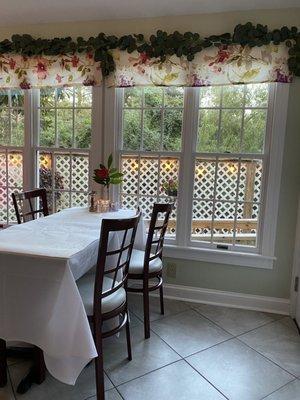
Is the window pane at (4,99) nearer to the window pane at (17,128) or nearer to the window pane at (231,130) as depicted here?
the window pane at (17,128)

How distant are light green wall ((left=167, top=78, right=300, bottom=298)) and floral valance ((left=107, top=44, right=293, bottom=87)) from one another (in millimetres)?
236

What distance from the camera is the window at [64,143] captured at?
306cm

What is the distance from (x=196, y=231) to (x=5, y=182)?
2.01 m

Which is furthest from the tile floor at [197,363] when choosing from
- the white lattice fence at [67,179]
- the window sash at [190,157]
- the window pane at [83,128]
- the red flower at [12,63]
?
the red flower at [12,63]

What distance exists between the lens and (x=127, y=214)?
270 centimetres

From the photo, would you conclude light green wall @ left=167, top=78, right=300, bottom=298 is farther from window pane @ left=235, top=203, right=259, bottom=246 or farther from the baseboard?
window pane @ left=235, top=203, right=259, bottom=246

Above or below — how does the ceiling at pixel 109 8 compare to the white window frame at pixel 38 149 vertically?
above

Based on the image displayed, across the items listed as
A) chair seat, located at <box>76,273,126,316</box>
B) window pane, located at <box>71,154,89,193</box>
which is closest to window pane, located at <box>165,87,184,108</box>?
window pane, located at <box>71,154,89,193</box>

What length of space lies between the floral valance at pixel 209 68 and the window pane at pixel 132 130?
0.27m

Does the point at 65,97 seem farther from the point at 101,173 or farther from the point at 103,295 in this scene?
the point at 103,295

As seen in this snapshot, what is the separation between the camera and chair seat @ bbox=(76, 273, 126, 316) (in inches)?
67.9

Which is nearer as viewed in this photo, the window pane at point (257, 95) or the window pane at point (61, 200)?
the window pane at point (257, 95)

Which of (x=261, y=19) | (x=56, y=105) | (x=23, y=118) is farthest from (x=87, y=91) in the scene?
(x=261, y=19)

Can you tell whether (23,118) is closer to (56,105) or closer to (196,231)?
(56,105)
